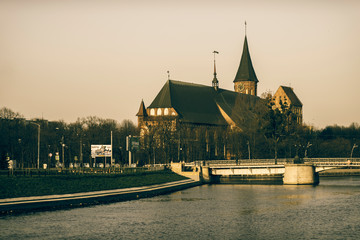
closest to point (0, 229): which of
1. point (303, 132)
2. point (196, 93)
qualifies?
point (303, 132)

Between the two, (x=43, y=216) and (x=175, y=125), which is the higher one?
(x=175, y=125)

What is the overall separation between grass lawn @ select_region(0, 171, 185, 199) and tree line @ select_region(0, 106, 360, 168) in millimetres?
Result: 39752

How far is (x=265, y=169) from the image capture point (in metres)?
98.0

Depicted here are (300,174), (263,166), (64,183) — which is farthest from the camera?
(263,166)

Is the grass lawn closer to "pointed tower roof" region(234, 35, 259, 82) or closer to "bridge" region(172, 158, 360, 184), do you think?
"bridge" region(172, 158, 360, 184)

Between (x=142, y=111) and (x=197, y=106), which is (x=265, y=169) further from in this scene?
(x=197, y=106)

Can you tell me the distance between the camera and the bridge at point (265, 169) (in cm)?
9219

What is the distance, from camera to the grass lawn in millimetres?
52500

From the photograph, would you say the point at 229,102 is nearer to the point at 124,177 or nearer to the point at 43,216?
the point at 124,177

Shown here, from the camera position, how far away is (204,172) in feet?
334

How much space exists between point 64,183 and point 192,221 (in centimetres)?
2426

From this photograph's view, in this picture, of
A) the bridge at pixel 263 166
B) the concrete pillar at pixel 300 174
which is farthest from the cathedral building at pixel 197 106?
the concrete pillar at pixel 300 174

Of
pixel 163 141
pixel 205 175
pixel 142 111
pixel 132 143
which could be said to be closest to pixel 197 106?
pixel 142 111

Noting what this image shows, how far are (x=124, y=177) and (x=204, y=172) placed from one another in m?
28.3
